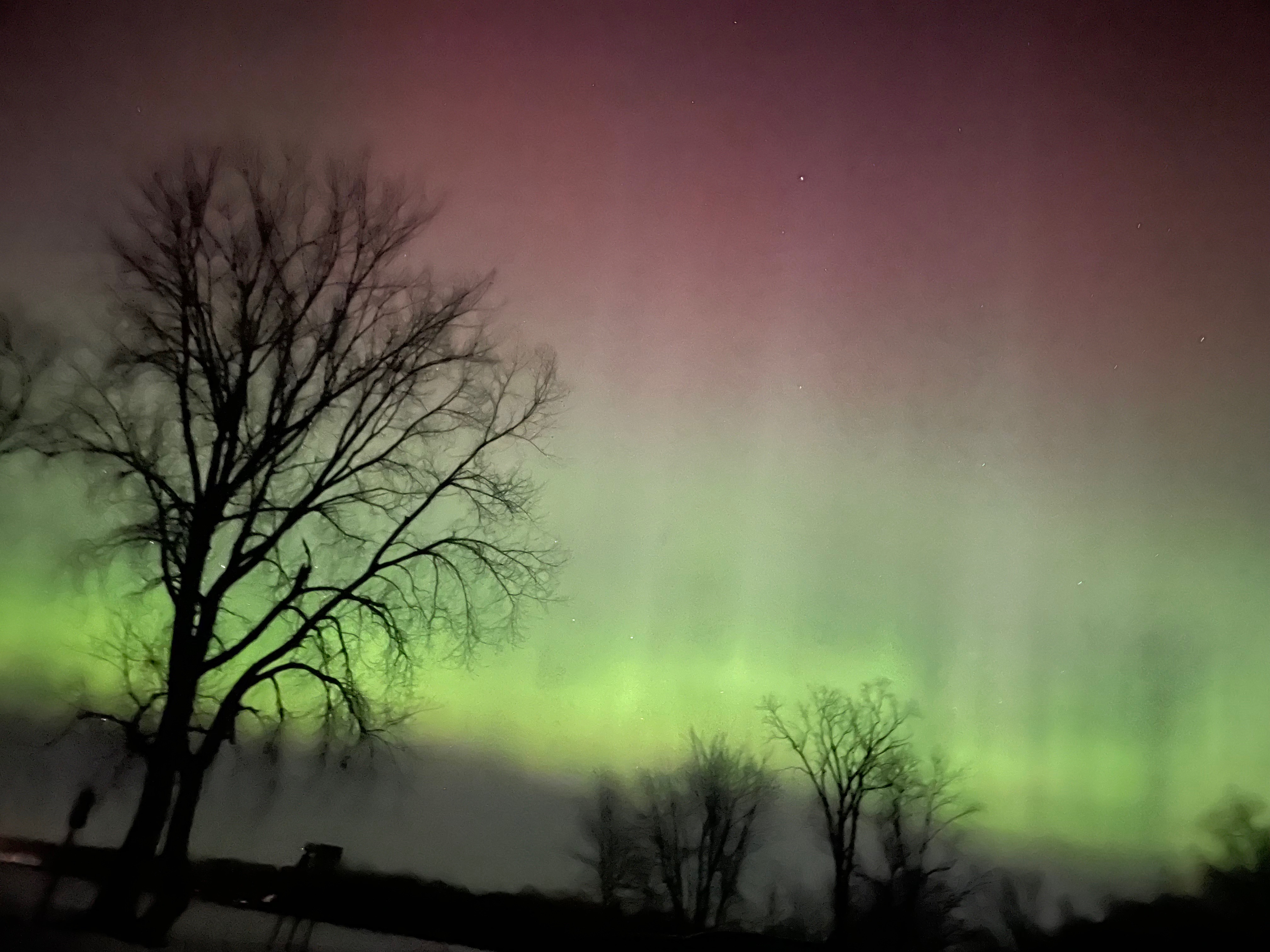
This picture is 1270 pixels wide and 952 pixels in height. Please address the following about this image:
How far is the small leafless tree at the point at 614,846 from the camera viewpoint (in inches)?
82.7

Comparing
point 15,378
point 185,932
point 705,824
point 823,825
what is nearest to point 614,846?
point 705,824

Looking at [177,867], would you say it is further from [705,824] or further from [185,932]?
[705,824]

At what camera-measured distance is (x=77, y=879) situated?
2.01 meters

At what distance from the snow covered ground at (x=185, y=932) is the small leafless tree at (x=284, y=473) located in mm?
52

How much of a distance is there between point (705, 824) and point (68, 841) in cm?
146

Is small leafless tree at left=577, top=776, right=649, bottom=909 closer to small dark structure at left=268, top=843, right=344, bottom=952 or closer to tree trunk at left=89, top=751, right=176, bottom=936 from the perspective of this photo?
small dark structure at left=268, top=843, right=344, bottom=952

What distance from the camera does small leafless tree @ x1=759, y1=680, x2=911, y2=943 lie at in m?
2.17

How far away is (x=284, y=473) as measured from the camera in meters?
2.21

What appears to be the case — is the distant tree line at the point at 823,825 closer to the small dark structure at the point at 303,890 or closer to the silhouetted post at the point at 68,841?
the small dark structure at the point at 303,890

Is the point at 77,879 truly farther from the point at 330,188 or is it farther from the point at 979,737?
the point at 979,737

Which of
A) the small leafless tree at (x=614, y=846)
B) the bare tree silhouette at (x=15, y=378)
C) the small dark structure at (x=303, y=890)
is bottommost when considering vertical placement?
the small dark structure at (x=303, y=890)


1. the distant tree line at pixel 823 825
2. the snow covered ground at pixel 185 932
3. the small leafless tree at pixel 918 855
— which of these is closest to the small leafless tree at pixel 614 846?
the distant tree line at pixel 823 825

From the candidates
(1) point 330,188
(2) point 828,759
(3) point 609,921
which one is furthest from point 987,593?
(1) point 330,188

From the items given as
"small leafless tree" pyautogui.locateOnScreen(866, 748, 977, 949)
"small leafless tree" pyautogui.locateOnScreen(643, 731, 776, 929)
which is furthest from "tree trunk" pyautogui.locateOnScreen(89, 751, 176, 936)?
"small leafless tree" pyautogui.locateOnScreen(866, 748, 977, 949)
